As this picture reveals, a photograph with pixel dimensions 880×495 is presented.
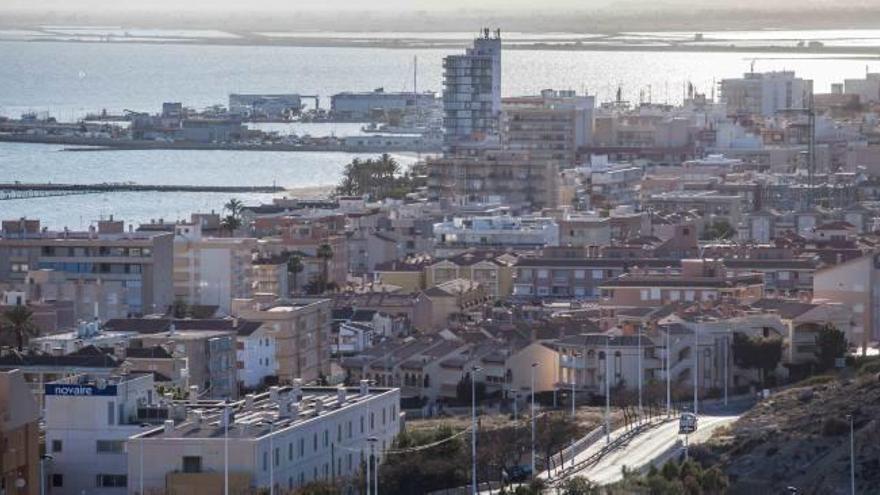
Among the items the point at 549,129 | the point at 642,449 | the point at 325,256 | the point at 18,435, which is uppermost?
the point at 549,129

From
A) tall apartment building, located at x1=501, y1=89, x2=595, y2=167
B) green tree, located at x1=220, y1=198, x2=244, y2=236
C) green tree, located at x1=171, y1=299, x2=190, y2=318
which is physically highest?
tall apartment building, located at x1=501, y1=89, x2=595, y2=167

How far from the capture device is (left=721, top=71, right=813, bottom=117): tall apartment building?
217 feet

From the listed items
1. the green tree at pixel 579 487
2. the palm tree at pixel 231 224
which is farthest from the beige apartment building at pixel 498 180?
the green tree at pixel 579 487

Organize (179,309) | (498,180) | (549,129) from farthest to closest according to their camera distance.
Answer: (549,129) < (498,180) < (179,309)

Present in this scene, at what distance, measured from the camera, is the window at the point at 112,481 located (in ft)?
50.0

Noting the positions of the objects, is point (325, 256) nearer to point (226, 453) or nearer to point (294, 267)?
point (294, 267)

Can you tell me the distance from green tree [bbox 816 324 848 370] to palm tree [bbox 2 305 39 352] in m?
5.39

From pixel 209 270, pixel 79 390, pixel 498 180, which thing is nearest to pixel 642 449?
pixel 79 390

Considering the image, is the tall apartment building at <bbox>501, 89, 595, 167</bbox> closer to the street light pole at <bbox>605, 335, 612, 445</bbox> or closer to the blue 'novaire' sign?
the street light pole at <bbox>605, 335, 612, 445</bbox>

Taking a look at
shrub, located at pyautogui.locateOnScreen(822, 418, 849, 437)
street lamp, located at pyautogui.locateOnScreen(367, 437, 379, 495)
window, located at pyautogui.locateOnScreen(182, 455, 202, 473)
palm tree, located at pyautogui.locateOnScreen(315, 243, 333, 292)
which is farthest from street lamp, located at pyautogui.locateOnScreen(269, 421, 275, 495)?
palm tree, located at pyautogui.locateOnScreen(315, 243, 333, 292)

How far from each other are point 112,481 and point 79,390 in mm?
585

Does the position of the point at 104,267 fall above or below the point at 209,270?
above

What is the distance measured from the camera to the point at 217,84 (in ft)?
377

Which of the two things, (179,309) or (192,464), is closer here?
(192,464)
